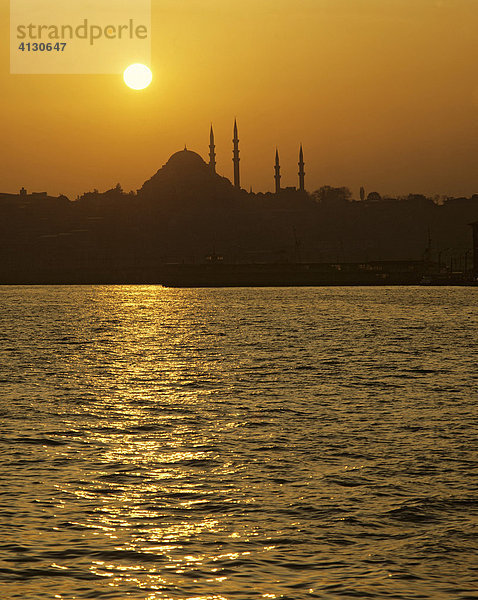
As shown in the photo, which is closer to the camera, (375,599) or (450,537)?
(375,599)

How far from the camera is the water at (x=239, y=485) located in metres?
13.5

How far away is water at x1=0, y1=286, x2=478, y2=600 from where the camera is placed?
44.3 feet

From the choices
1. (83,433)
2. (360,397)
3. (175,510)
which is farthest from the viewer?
(360,397)

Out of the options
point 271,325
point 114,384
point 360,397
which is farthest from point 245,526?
point 271,325

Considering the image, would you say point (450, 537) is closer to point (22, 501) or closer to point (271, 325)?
point (22, 501)

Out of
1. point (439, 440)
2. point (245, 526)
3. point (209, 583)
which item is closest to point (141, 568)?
point (209, 583)

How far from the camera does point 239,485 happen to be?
63.7 ft

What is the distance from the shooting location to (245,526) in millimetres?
16172

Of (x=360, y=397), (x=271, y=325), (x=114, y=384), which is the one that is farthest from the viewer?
(x=271, y=325)

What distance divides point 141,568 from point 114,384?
27705 millimetres

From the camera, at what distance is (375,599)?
12469mm

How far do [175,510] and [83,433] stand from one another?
31.5 ft

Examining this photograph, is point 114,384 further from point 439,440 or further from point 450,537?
point 450,537

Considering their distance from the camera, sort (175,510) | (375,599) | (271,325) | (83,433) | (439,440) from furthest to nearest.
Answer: (271,325) < (83,433) < (439,440) < (175,510) < (375,599)
